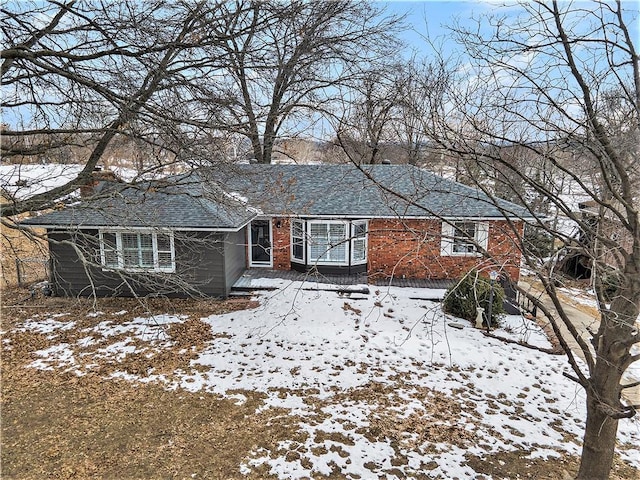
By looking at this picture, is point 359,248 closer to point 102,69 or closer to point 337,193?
point 337,193

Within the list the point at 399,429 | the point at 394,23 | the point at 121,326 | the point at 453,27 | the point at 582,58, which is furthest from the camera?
the point at 394,23

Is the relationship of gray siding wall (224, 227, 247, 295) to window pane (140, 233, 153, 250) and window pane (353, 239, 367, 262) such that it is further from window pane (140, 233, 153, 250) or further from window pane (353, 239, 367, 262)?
window pane (353, 239, 367, 262)

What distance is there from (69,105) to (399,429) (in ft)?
23.9

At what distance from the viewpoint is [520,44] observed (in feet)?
13.6

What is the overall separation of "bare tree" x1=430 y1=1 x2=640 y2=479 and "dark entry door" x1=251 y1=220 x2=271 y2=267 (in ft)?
35.6

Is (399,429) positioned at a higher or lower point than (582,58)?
lower

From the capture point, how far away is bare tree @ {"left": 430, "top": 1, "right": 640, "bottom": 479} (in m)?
3.61

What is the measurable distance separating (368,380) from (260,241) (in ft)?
27.6

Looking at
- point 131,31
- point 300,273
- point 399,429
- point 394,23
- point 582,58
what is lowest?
point 399,429

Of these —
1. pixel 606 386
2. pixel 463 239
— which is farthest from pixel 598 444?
pixel 463 239

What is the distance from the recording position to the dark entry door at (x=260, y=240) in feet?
48.5

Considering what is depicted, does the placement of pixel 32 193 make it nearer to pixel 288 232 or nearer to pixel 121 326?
pixel 121 326

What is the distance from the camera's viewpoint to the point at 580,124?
12.1ft

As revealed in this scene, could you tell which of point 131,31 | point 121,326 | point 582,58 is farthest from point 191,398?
point 582,58
